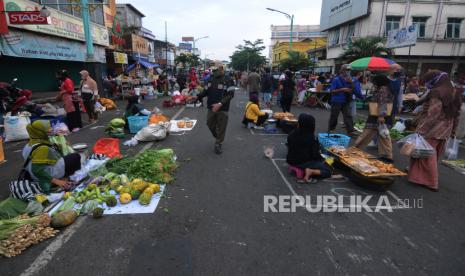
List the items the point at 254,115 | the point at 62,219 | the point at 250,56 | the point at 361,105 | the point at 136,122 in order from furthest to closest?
the point at 250,56, the point at 361,105, the point at 254,115, the point at 136,122, the point at 62,219

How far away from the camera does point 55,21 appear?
1542 centimetres

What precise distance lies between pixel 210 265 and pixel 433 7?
1317 inches

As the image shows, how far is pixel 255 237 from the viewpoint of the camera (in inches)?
130

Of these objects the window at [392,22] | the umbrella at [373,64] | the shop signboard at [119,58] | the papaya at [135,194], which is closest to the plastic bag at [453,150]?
the umbrella at [373,64]

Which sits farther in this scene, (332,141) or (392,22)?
(392,22)

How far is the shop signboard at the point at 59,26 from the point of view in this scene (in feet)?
40.7

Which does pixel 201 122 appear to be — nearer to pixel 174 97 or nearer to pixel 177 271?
pixel 174 97

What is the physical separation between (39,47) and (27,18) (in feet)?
11.6

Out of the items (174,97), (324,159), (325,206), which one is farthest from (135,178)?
(174,97)

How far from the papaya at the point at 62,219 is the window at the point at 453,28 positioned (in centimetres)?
3442

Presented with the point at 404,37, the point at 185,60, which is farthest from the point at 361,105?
the point at 185,60

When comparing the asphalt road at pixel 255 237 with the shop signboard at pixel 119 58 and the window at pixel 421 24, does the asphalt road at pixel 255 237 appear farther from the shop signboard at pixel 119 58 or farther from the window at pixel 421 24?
the window at pixel 421 24

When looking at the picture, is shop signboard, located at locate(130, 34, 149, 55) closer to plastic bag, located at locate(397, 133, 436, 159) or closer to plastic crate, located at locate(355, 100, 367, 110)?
plastic crate, located at locate(355, 100, 367, 110)

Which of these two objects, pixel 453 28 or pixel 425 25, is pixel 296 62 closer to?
pixel 425 25
